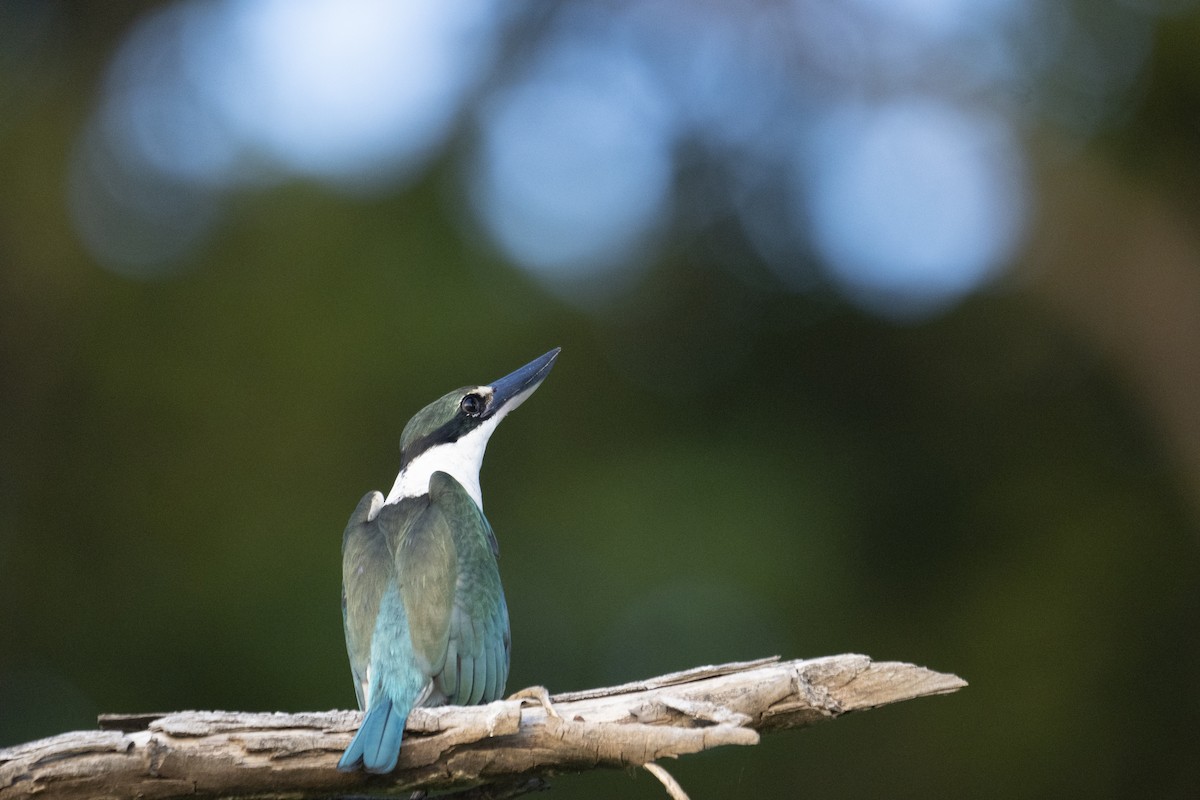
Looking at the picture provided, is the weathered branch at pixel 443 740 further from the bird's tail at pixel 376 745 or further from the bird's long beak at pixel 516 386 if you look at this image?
the bird's long beak at pixel 516 386

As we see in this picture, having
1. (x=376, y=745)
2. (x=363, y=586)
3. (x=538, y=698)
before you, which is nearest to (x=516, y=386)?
(x=363, y=586)

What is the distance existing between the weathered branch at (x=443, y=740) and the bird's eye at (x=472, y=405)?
63.4 inches

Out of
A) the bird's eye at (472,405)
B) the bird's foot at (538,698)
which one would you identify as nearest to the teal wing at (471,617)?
the bird's eye at (472,405)

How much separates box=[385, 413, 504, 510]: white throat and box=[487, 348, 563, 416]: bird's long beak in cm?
9

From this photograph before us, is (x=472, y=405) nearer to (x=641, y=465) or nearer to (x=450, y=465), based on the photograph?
(x=450, y=465)

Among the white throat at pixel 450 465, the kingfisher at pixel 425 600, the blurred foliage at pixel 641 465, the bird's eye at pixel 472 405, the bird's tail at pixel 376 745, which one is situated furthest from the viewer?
the blurred foliage at pixel 641 465

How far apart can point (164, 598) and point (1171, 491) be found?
609cm

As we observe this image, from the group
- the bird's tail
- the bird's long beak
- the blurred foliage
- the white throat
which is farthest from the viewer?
the blurred foliage

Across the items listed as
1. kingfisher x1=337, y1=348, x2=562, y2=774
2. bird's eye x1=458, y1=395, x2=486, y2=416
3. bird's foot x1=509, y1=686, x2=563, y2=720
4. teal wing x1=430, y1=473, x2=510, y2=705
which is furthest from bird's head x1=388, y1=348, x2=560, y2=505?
bird's foot x1=509, y1=686, x2=563, y2=720

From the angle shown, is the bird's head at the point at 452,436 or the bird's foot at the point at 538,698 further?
the bird's head at the point at 452,436

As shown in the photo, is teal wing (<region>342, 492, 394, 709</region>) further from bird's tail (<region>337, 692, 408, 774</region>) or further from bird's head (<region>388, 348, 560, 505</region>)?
bird's tail (<region>337, 692, 408, 774</region>)

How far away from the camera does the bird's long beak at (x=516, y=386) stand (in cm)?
457

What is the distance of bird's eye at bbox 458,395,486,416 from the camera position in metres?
4.45

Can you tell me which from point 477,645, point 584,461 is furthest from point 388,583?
point 584,461
